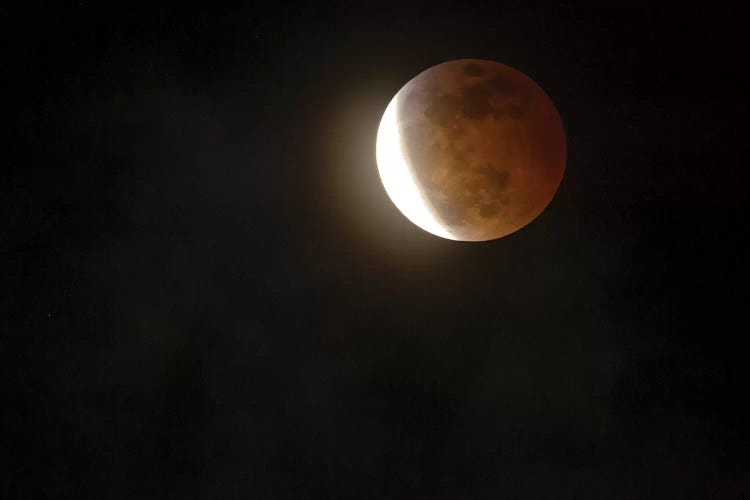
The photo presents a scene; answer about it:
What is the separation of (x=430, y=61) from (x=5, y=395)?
6.02 metres

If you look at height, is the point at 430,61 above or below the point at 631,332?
above

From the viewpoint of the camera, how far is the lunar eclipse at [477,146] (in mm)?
4609

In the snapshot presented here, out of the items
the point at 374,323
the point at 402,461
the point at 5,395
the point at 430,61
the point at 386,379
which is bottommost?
the point at 5,395

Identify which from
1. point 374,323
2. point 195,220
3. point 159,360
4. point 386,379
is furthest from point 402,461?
point 195,220

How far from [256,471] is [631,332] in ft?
15.2

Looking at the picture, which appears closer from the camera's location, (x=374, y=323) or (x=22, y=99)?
(x=22, y=99)

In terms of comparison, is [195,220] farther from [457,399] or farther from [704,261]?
[704,261]

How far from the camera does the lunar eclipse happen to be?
4609 mm

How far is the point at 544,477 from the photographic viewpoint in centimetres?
740

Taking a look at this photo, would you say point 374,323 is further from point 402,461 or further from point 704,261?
point 704,261

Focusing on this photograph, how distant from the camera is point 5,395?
714 centimetres

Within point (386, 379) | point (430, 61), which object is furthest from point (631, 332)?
point (430, 61)

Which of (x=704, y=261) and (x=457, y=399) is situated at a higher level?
(x=704, y=261)

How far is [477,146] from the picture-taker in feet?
15.1
